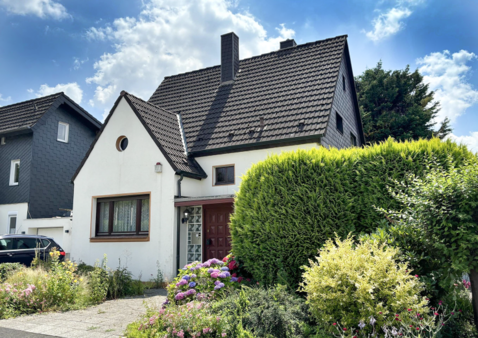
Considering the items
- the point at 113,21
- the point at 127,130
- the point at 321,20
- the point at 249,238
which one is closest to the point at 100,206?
the point at 127,130

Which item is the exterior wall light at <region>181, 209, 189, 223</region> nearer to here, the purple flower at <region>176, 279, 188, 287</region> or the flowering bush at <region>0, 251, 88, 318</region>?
the flowering bush at <region>0, 251, 88, 318</region>

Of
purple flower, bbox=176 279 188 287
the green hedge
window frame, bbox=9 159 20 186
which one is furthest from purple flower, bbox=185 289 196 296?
window frame, bbox=9 159 20 186

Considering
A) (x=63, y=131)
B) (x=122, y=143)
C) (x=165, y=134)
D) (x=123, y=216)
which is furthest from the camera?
(x=63, y=131)

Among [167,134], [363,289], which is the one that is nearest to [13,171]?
[167,134]

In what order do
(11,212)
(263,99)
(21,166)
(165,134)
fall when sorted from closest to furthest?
(165,134), (263,99), (11,212), (21,166)

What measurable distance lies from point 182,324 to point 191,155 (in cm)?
891

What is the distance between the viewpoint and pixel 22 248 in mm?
11922

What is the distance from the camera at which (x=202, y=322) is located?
5176mm

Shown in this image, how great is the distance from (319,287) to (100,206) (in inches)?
440

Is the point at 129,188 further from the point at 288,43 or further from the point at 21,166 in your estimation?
the point at 288,43

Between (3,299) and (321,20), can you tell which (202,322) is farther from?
(321,20)

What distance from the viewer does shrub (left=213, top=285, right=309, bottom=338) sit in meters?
5.02

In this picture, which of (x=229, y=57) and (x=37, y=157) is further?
(x=37, y=157)

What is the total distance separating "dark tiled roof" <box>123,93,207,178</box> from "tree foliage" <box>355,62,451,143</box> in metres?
16.3
